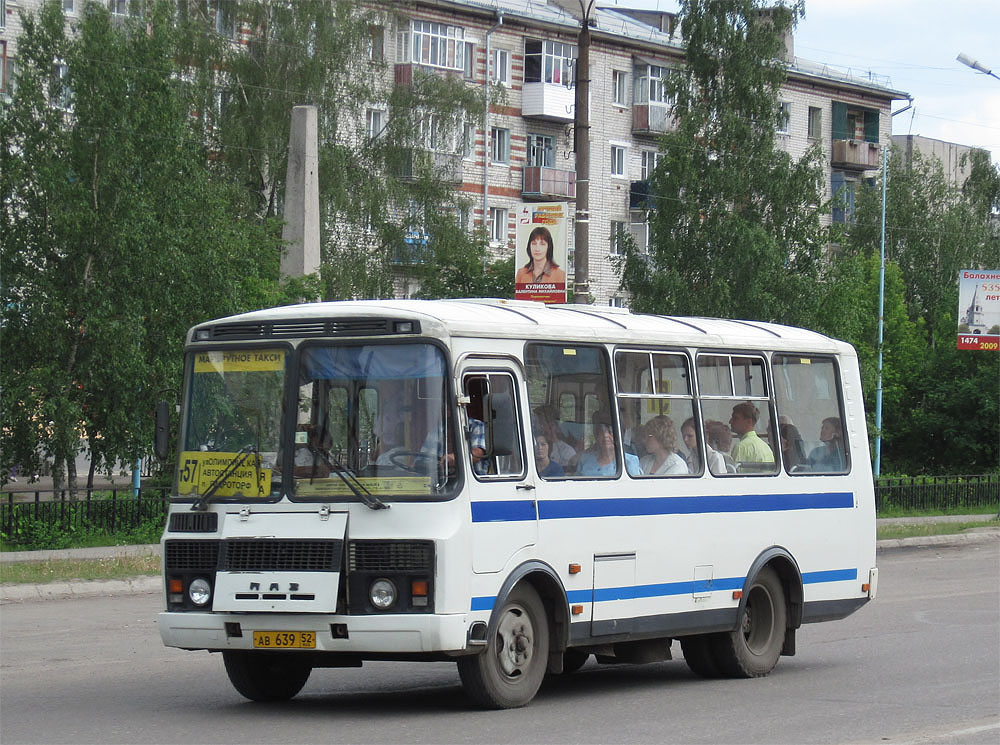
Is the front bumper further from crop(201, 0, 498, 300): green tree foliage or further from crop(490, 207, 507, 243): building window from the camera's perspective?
crop(490, 207, 507, 243): building window

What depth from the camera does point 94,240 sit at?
87.2 ft

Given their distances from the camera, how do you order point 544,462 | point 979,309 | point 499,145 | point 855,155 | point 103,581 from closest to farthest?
point 544,462
point 103,581
point 979,309
point 499,145
point 855,155

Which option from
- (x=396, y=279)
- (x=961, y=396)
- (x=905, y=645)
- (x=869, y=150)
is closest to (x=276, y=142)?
(x=396, y=279)

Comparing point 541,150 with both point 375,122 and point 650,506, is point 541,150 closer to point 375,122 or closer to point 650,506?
point 375,122

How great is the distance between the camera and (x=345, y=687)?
11.7 meters

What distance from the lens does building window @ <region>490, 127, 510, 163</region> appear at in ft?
194

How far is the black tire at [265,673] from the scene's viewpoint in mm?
10828

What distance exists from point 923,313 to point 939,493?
30.9 metres

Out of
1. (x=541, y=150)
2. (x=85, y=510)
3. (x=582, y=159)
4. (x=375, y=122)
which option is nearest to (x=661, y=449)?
(x=582, y=159)

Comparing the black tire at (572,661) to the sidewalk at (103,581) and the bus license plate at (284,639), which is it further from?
the sidewalk at (103,581)

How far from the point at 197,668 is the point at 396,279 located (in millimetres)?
34434

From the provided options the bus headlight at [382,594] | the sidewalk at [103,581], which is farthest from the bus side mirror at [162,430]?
the sidewalk at [103,581]

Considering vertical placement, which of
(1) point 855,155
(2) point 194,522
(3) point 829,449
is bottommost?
(2) point 194,522

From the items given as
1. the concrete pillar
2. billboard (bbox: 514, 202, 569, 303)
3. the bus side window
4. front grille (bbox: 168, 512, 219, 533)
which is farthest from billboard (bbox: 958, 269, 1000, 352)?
front grille (bbox: 168, 512, 219, 533)
